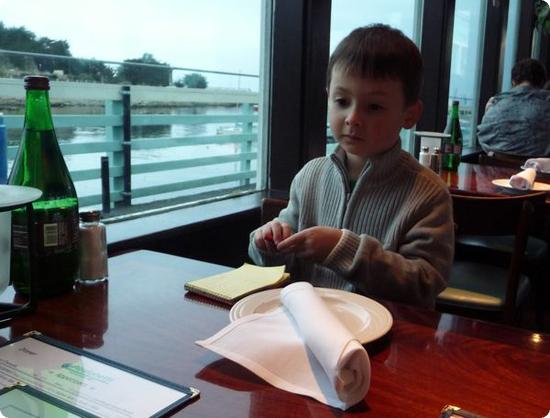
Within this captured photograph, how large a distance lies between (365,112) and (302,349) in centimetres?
54

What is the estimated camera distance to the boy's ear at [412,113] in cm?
115

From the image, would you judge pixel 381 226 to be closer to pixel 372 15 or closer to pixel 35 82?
pixel 35 82

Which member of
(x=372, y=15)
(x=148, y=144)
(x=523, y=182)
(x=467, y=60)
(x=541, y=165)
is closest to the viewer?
(x=148, y=144)

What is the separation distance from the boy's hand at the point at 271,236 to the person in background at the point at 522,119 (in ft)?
9.21

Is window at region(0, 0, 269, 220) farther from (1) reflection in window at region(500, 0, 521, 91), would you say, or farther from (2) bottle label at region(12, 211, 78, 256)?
(1) reflection in window at region(500, 0, 521, 91)

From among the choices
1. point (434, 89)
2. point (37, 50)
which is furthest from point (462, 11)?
point (37, 50)

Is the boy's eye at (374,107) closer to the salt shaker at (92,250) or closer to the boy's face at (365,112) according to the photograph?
the boy's face at (365,112)

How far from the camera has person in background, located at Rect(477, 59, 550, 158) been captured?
11.0 ft

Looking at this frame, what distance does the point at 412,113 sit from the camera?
45.8 inches

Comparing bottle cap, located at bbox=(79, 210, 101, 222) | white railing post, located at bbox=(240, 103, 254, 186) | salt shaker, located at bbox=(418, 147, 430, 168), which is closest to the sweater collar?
bottle cap, located at bbox=(79, 210, 101, 222)

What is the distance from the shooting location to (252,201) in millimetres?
2021

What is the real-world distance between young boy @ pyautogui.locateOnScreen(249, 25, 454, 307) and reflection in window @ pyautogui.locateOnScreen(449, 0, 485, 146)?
9.46ft

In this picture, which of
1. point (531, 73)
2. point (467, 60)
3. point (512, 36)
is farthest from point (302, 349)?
point (512, 36)

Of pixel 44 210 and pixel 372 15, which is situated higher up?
pixel 372 15
